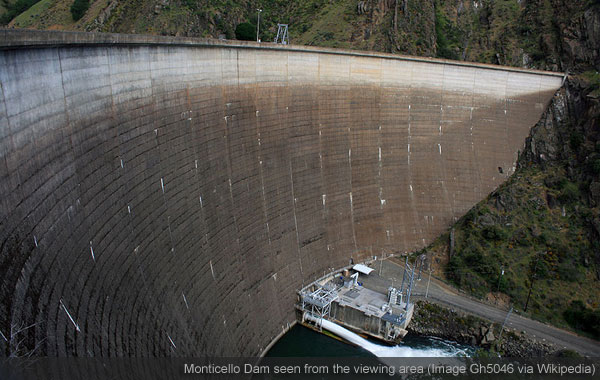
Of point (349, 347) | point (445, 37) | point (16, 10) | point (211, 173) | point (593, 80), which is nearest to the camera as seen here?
point (211, 173)

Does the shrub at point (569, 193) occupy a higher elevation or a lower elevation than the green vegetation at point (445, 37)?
lower

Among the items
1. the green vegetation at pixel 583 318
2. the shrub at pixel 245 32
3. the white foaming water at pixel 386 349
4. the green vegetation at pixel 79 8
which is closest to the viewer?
the white foaming water at pixel 386 349

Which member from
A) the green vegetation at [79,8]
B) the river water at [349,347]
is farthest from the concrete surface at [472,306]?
the green vegetation at [79,8]

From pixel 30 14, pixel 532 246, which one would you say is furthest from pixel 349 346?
pixel 30 14

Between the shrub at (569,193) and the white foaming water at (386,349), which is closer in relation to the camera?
the white foaming water at (386,349)

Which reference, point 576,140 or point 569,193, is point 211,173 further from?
point 576,140

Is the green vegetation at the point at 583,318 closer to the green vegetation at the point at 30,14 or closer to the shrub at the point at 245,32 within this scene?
the shrub at the point at 245,32
